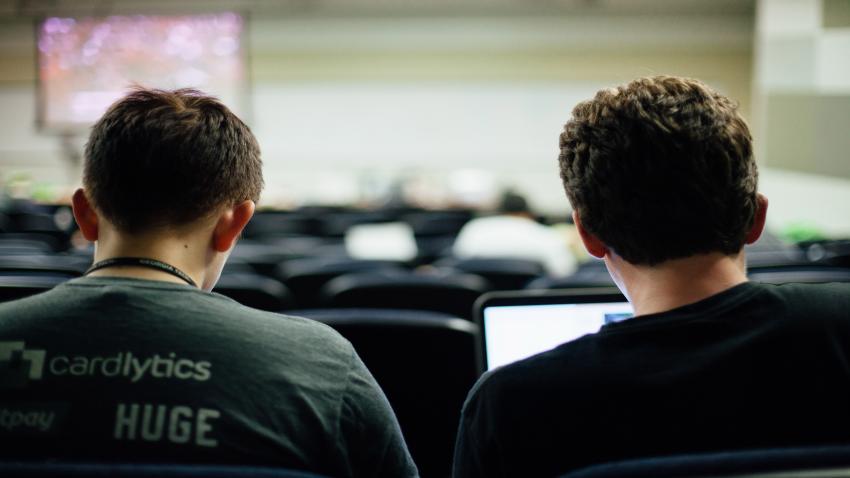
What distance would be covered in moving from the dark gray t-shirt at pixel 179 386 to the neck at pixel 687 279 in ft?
1.43

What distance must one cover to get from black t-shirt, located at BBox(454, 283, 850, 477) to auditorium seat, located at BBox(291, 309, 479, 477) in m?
0.91

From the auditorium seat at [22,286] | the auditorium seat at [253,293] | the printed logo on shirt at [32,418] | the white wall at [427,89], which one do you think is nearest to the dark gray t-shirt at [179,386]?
the printed logo on shirt at [32,418]

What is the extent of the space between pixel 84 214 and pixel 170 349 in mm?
420

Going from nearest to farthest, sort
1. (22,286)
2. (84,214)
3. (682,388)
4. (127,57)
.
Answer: (682,388)
(84,214)
(22,286)
(127,57)

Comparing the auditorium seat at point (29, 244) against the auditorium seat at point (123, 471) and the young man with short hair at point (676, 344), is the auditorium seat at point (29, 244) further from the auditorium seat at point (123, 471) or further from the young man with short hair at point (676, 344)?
the young man with short hair at point (676, 344)

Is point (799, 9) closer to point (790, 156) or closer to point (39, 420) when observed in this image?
point (790, 156)

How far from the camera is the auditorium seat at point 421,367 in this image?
1.90m

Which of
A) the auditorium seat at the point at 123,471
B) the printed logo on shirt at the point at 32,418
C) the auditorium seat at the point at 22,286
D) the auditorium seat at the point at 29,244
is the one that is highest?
the auditorium seat at the point at 123,471

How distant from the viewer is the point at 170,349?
3.35ft

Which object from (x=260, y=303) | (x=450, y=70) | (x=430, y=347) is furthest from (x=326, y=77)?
(x=430, y=347)

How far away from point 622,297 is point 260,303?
5.10ft

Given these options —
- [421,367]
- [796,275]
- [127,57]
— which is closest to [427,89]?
[127,57]

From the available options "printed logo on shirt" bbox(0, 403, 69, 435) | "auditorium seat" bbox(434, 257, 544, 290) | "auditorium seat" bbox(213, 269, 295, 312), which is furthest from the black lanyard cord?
"auditorium seat" bbox(434, 257, 544, 290)

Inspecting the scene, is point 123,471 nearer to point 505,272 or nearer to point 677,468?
point 677,468
